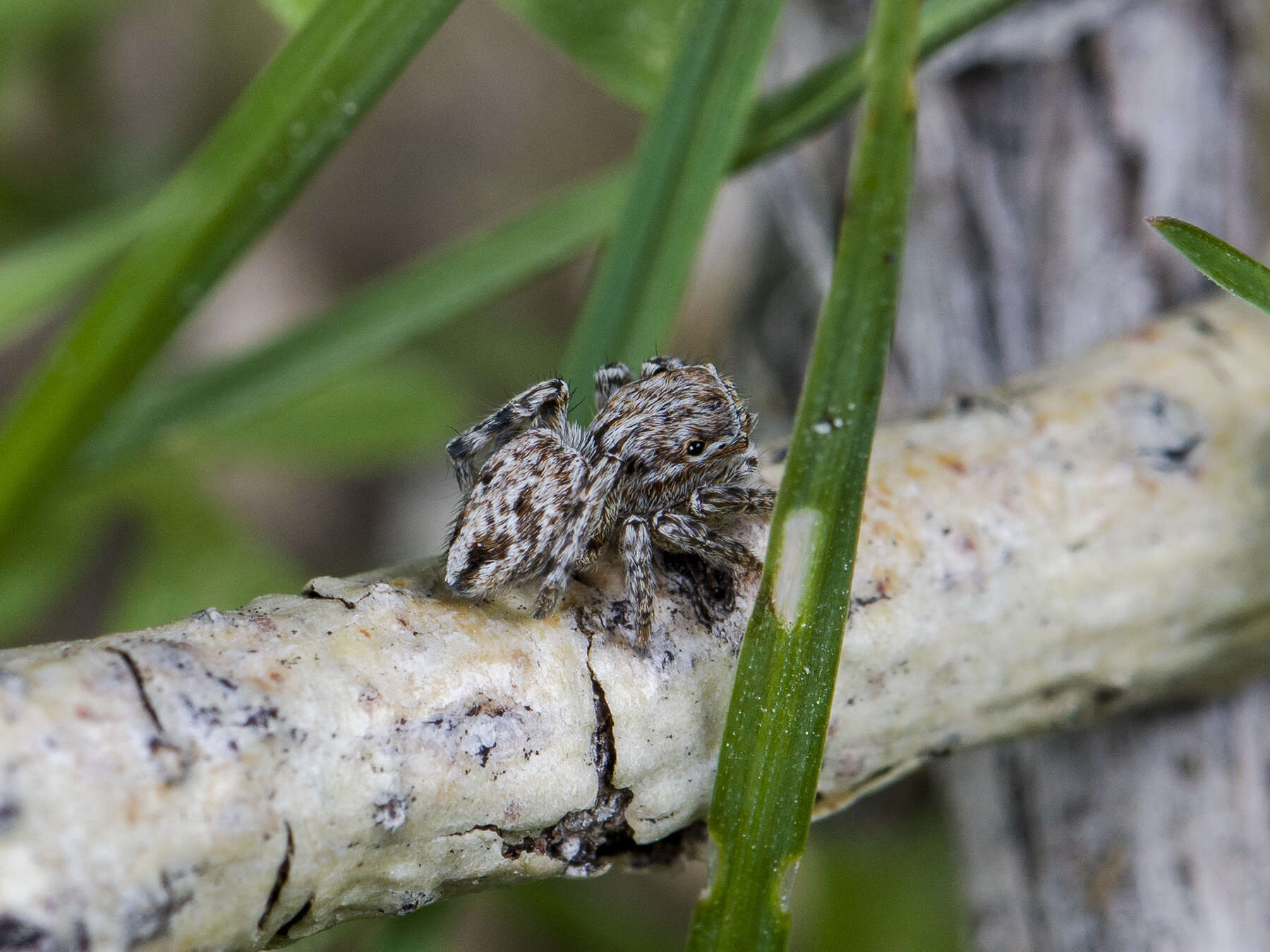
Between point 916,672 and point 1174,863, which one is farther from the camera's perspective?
point 1174,863

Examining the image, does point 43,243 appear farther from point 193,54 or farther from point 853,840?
point 853,840

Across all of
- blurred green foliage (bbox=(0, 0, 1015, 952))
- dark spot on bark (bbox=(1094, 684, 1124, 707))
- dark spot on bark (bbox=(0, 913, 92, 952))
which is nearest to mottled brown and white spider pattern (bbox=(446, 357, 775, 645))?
blurred green foliage (bbox=(0, 0, 1015, 952))

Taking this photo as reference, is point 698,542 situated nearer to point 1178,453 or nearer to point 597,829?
point 597,829

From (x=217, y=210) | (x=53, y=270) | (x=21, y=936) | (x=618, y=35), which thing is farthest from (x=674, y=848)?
(x=53, y=270)

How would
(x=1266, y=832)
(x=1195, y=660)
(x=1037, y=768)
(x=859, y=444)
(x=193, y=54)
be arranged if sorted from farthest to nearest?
(x=193, y=54), (x=1037, y=768), (x=1266, y=832), (x=1195, y=660), (x=859, y=444)

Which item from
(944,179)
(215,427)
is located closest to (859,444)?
(944,179)

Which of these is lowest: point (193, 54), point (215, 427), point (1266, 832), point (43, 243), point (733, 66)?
point (1266, 832)

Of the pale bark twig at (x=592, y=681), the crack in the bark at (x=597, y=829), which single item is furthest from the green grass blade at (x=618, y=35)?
the crack in the bark at (x=597, y=829)
